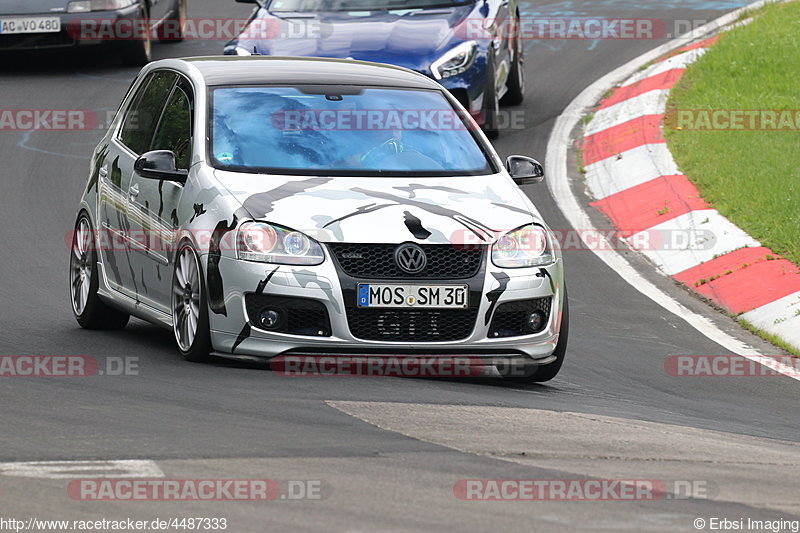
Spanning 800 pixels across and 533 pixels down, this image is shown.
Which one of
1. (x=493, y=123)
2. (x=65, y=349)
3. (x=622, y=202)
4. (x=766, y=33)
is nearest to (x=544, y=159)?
(x=493, y=123)

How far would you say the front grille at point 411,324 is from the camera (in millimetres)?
7266

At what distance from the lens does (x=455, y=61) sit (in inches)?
549

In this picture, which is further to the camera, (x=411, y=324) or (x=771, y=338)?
(x=771, y=338)

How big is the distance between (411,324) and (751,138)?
24.7 ft

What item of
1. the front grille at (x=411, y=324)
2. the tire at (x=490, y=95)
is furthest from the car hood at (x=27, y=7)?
the front grille at (x=411, y=324)

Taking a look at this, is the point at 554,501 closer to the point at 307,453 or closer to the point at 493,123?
the point at 307,453

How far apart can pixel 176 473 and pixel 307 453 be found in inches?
21.5

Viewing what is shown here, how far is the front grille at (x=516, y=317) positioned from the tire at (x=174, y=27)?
43.4ft
